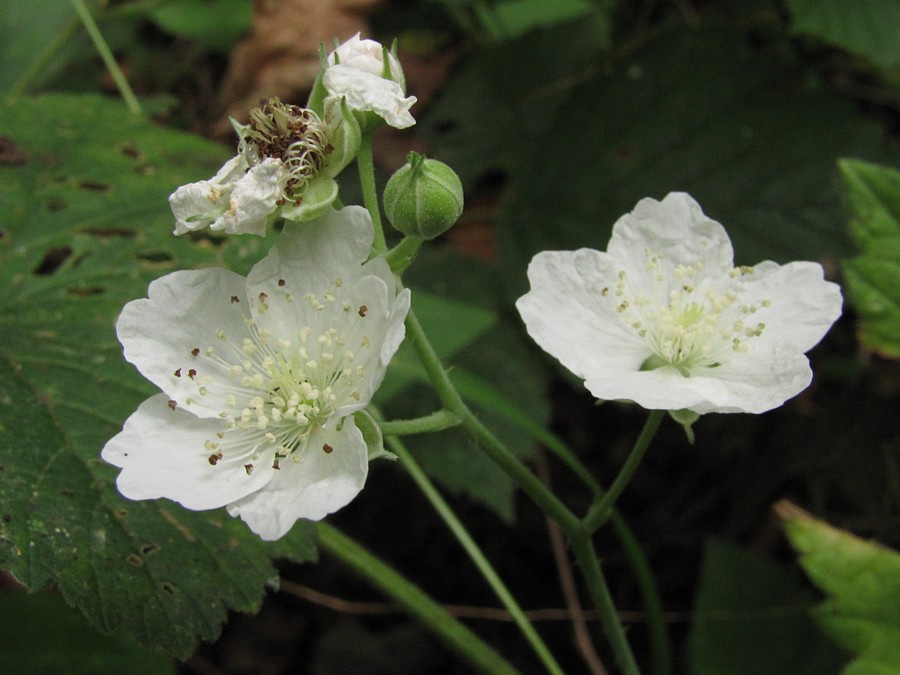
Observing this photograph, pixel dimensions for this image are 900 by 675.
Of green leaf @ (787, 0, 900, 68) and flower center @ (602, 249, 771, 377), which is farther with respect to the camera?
green leaf @ (787, 0, 900, 68)

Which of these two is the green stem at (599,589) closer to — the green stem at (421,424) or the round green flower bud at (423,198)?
the green stem at (421,424)

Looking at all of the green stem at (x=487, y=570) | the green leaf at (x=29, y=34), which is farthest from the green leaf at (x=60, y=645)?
the green leaf at (x=29, y=34)

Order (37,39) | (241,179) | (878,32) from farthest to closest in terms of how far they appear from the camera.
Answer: (37,39) < (878,32) < (241,179)

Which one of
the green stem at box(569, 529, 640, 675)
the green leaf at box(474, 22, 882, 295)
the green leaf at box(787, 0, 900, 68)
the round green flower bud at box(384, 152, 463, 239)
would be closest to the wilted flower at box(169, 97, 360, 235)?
the round green flower bud at box(384, 152, 463, 239)

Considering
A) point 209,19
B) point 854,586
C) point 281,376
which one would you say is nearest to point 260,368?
point 281,376

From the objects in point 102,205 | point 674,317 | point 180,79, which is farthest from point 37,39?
point 674,317

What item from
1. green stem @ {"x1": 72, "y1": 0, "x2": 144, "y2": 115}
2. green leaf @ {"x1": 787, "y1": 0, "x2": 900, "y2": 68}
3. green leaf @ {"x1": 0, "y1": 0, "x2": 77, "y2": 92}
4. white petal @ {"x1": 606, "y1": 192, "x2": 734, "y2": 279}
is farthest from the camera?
green leaf @ {"x1": 0, "y1": 0, "x2": 77, "y2": 92}

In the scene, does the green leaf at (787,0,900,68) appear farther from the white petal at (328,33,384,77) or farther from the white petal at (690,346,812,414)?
the white petal at (328,33,384,77)

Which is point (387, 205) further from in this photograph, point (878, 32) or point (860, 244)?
point (878, 32)
